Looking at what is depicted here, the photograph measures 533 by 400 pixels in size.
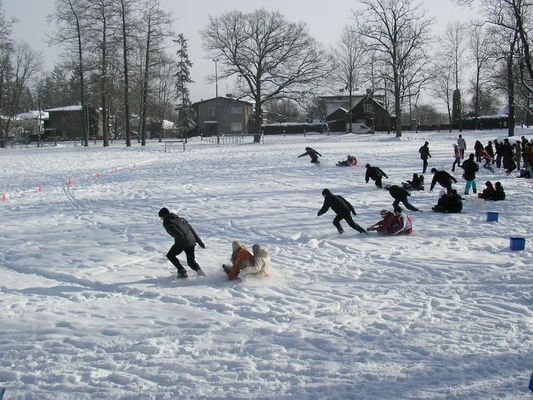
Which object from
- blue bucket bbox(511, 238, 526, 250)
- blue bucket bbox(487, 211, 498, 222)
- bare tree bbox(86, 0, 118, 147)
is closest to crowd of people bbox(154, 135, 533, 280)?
blue bucket bbox(487, 211, 498, 222)

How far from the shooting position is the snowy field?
521cm

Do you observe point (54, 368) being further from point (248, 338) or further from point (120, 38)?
point (120, 38)

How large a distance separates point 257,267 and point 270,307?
4.17 ft

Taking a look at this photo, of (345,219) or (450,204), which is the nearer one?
(345,219)

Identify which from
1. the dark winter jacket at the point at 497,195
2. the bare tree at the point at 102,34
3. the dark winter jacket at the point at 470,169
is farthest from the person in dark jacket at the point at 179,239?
the bare tree at the point at 102,34

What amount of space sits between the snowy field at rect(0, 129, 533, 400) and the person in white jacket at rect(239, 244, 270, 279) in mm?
167

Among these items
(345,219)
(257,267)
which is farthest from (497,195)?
(257,267)

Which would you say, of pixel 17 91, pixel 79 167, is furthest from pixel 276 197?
pixel 17 91

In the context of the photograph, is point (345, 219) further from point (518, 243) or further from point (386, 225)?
point (518, 243)

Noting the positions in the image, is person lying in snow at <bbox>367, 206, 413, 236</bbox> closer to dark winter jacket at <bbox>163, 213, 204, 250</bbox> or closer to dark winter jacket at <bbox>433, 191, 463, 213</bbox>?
dark winter jacket at <bbox>433, 191, 463, 213</bbox>

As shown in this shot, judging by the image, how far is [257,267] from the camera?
8531mm

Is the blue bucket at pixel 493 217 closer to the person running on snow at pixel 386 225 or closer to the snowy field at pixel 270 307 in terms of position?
the snowy field at pixel 270 307

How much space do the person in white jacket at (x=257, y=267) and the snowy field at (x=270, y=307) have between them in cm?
17

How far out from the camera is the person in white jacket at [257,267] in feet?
28.0
